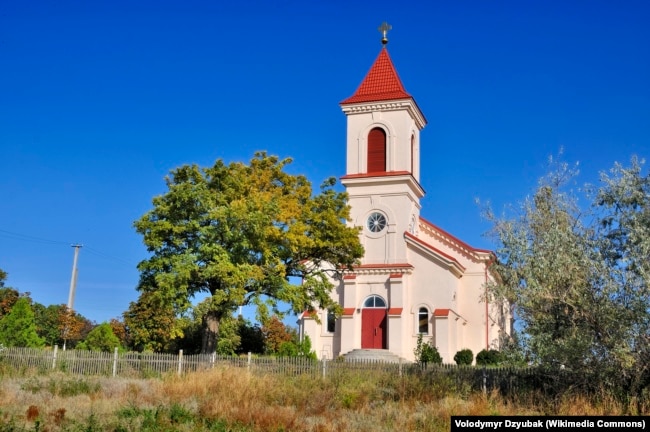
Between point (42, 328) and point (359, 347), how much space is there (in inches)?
980

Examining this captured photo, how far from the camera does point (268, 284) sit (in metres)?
28.4

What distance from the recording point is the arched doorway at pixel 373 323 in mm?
37438

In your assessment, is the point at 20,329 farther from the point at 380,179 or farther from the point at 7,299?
the point at 380,179

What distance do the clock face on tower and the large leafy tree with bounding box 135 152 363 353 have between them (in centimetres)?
821

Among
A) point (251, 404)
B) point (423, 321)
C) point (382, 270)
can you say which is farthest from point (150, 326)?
point (251, 404)

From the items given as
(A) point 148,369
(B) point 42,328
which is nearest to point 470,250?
(A) point 148,369

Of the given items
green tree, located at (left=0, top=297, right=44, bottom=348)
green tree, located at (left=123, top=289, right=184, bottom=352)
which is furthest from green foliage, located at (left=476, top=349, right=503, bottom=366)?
green tree, located at (left=0, top=297, right=44, bottom=348)

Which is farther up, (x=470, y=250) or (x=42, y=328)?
(x=470, y=250)

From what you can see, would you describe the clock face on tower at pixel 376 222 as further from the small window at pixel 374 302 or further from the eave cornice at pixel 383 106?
the eave cornice at pixel 383 106

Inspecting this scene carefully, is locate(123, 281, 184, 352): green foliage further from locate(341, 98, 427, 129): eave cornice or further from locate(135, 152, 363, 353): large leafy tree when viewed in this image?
locate(341, 98, 427, 129): eave cornice

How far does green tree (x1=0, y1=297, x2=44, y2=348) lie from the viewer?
32875mm

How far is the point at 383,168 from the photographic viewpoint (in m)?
40.4

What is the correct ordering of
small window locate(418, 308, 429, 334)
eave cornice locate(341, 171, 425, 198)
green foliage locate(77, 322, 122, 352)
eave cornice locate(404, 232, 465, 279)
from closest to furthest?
green foliage locate(77, 322, 122, 352) → small window locate(418, 308, 429, 334) → eave cornice locate(404, 232, 465, 279) → eave cornice locate(341, 171, 425, 198)

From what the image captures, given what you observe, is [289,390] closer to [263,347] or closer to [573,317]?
[573,317]
